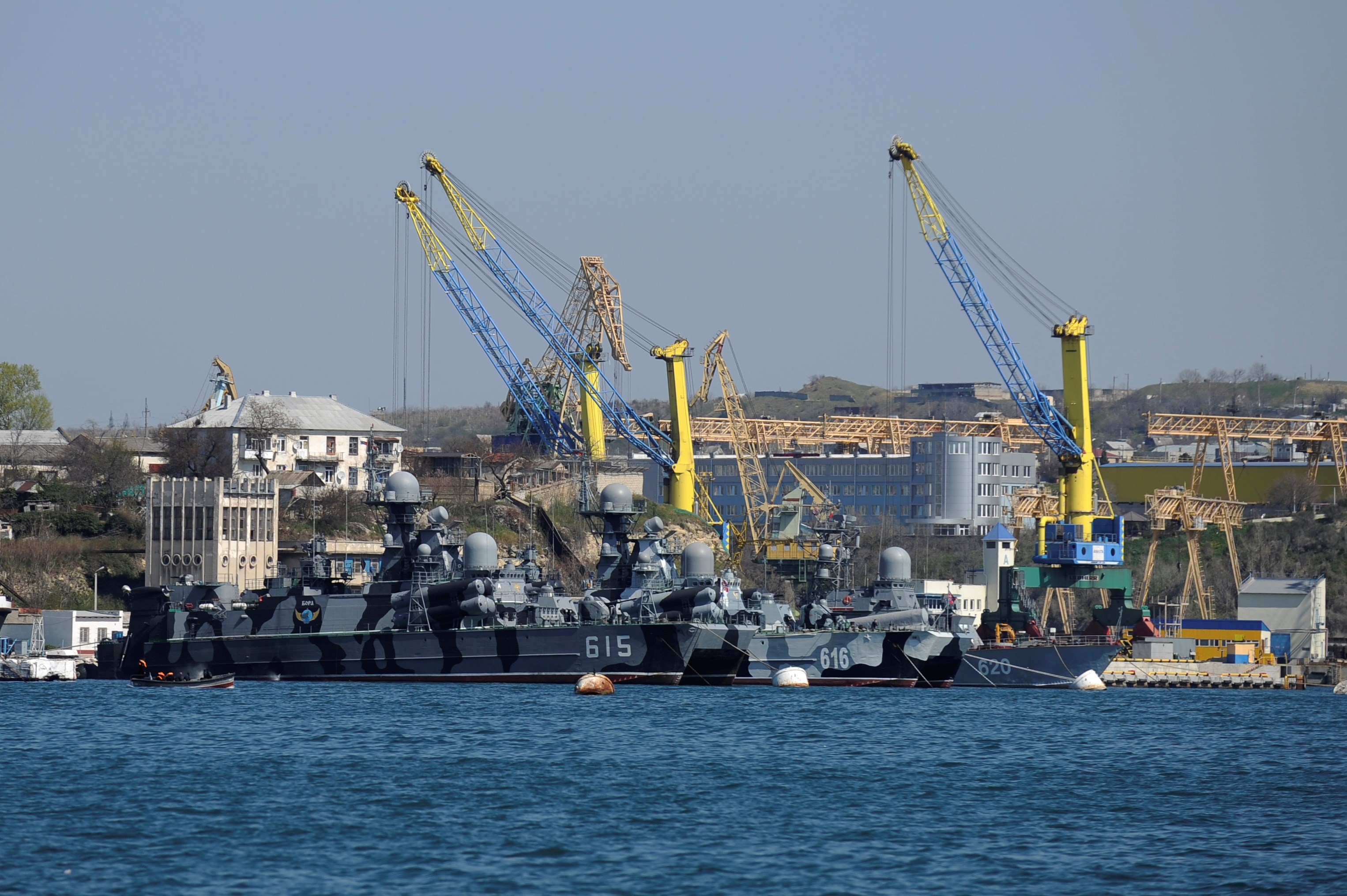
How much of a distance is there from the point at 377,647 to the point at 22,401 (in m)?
73.6

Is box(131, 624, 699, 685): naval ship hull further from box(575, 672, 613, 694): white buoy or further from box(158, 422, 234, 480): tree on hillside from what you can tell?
box(158, 422, 234, 480): tree on hillside

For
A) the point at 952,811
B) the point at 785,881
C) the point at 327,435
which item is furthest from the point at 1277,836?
the point at 327,435

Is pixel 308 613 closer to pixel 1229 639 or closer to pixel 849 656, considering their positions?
pixel 849 656

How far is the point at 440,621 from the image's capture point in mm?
66875

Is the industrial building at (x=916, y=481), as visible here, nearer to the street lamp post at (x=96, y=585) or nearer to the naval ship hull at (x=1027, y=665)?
the street lamp post at (x=96, y=585)

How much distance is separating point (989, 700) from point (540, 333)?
142 ft

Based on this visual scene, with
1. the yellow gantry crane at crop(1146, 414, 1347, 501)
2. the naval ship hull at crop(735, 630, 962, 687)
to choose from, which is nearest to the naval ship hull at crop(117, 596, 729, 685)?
the naval ship hull at crop(735, 630, 962, 687)

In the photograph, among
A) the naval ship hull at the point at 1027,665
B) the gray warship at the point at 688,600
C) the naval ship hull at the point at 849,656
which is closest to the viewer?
the gray warship at the point at 688,600

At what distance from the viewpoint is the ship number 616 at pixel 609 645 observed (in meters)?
64.1

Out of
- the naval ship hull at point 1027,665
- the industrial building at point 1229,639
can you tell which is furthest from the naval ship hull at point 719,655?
the industrial building at point 1229,639

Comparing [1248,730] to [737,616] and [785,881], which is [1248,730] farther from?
→ [785,881]

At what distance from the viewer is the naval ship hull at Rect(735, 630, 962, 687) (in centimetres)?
6788

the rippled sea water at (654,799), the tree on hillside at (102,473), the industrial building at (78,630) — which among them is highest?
the tree on hillside at (102,473)

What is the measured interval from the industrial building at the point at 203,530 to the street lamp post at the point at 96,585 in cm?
248
